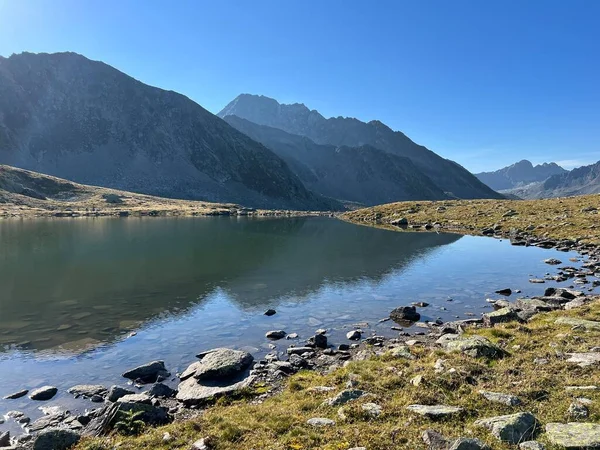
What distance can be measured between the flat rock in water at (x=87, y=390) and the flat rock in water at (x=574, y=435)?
1556 centimetres

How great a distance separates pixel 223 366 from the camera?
1733 cm

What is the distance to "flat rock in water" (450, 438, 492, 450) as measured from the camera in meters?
8.42

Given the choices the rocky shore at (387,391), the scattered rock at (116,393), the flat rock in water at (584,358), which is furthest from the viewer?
the scattered rock at (116,393)

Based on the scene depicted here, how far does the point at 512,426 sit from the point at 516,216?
3576 inches

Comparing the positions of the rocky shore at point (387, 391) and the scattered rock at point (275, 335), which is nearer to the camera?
the rocky shore at point (387, 391)

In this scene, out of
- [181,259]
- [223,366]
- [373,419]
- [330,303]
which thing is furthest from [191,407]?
[181,259]

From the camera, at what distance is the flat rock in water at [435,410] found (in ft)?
34.4

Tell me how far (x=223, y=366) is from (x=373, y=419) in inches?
336

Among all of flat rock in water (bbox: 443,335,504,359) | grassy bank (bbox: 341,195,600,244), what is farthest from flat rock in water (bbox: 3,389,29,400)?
grassy bank (bbox: 341,195,600,244)

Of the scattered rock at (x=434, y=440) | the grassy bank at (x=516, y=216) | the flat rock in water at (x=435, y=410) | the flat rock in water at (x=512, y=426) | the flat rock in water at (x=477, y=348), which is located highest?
the grassy bank at (x=516, y=216)

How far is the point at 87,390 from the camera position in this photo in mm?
16359

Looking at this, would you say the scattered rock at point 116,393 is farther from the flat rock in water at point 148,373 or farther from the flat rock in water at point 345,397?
the flat rock in water at point 345,397

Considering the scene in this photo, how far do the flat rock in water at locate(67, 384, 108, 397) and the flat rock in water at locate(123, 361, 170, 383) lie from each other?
1409 millimetres

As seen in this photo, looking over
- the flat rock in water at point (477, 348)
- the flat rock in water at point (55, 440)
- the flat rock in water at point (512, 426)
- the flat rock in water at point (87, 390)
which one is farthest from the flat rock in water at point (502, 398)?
the flat rock in water at point (87, 390)
